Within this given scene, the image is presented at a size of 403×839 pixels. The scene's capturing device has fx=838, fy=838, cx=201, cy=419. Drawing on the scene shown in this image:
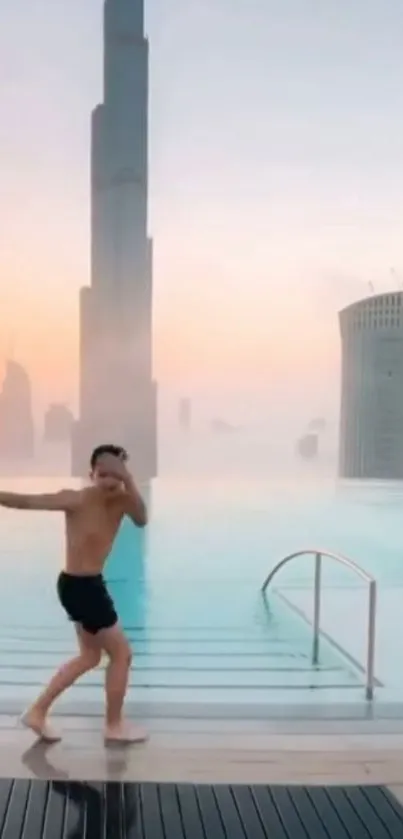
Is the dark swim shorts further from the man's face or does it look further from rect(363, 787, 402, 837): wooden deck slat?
rect(363, 787, 402, 837): wooden deck slat

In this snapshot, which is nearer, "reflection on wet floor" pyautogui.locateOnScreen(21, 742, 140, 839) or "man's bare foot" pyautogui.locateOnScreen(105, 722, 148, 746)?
"reflection on wet floor" pyautogui.locateOnScreen(21, 742, 140, 839)

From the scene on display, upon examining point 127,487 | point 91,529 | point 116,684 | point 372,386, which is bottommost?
point 116,684

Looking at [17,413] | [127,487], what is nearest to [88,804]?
[127,487]

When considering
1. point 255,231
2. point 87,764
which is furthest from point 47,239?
point 87,764

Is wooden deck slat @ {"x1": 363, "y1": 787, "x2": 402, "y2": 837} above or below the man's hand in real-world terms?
below

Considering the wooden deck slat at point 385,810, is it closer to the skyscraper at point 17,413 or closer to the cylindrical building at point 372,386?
the skyscraper at point 17,413

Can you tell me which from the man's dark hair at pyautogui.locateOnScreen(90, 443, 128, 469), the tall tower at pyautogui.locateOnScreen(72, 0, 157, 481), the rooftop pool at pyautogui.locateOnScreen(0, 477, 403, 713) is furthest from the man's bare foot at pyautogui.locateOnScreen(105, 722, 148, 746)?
the tall tower at pyautogui.locateOnScreen(72, 0, 157, 481)

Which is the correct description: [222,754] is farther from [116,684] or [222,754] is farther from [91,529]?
[91,529]
